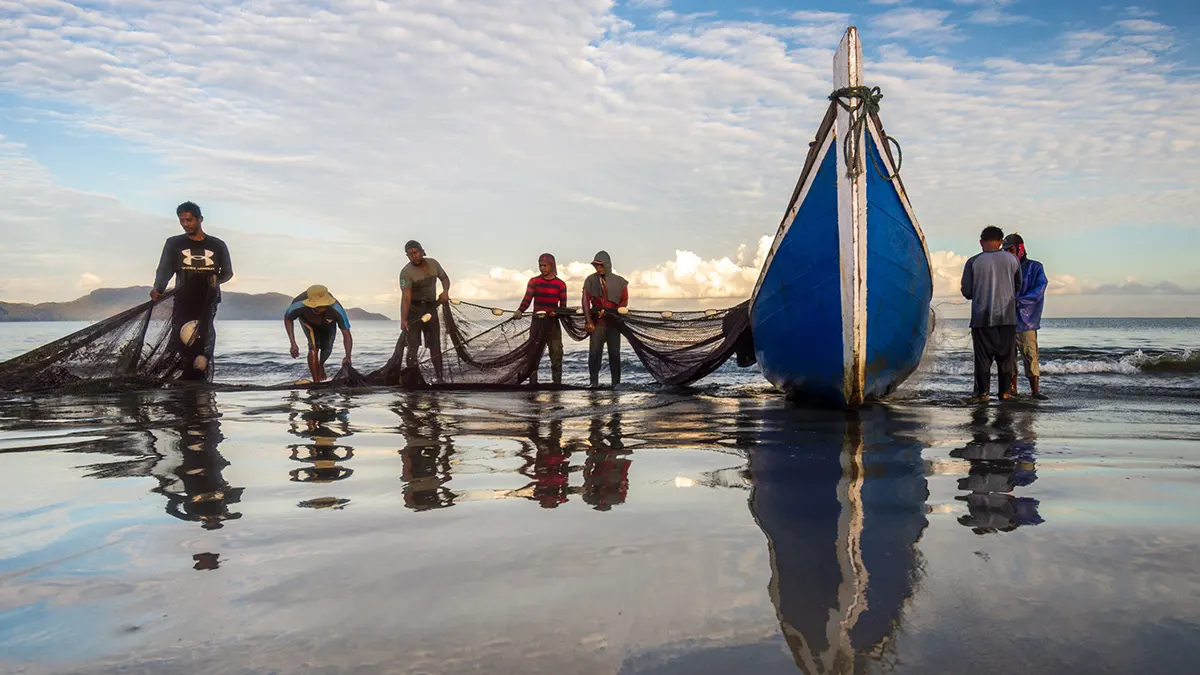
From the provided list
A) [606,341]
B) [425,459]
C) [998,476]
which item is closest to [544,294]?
[606,341]

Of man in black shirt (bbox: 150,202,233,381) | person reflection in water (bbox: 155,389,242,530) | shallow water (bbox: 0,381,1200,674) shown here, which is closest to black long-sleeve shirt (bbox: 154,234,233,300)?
man in black shirt (bbox: 150,202,233,381)

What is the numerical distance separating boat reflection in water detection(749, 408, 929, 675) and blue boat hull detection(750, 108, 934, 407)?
1.97 meters

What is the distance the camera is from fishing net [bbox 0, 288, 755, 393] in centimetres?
981

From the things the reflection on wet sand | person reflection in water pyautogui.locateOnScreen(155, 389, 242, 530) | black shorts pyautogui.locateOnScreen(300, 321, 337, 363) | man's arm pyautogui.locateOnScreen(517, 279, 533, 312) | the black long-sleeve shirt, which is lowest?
the reflection on wet sand

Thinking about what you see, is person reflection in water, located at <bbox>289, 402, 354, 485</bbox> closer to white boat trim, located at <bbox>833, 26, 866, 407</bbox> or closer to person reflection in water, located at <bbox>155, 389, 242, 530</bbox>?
person reflection in water, located at <bbox>155, 389, 242, 530</bbox>

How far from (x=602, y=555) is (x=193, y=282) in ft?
31.5

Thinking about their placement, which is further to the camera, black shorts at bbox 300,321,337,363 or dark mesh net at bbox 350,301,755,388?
black shorts at bbox 300,321,337,363

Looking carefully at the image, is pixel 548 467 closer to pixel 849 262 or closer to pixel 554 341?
pixel 849 262

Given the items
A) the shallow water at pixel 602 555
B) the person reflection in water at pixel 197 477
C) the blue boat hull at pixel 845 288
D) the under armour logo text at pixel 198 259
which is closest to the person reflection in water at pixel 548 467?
the shallow water at pixel 602 555

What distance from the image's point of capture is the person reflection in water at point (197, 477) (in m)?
3.41

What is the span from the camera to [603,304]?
11242 millimetres

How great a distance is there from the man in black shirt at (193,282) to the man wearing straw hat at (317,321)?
3.33ft

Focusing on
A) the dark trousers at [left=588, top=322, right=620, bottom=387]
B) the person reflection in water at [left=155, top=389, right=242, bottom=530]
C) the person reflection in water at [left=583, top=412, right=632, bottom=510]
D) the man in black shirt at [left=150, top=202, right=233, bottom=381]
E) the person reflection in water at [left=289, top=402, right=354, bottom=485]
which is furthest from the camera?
the dark trousers at [left=588, top=322, right=620, bottom=387]

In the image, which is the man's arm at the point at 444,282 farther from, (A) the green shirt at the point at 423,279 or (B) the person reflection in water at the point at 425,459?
(B) the person reflection in water at the point at 425,459
